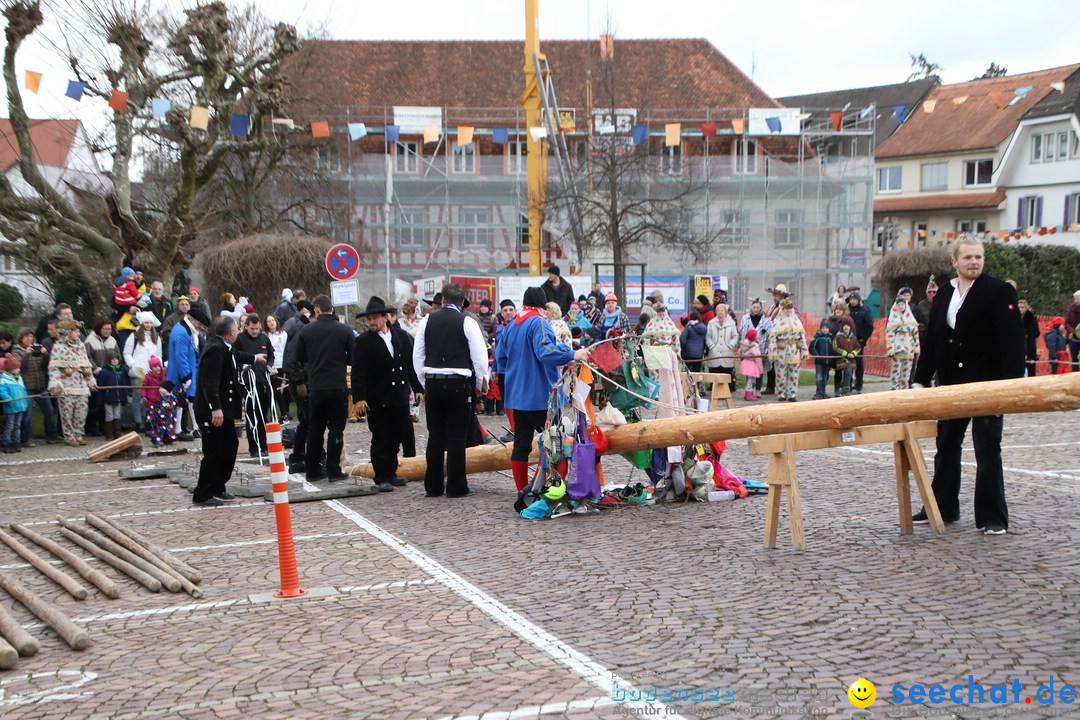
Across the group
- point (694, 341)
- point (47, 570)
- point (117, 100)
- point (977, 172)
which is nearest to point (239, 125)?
point (117, 100)

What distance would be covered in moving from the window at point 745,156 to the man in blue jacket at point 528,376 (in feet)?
118

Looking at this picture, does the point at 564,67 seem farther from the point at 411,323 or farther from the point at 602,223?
the point at 411,323

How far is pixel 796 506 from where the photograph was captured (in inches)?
322

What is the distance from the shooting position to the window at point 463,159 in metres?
46.9

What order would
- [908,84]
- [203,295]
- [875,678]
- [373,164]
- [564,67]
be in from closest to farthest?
[875,678] < [203,295] < [373,164] < [564,67] < [908,84]

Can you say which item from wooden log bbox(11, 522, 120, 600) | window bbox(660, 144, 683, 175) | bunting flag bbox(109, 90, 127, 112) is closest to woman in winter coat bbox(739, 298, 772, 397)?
bunting flag bbox(109, 90, 127, 112)

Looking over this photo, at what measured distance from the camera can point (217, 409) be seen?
1148 centimetres

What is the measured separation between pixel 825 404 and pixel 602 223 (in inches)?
1172

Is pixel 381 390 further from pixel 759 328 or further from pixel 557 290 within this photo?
pixel 759 328

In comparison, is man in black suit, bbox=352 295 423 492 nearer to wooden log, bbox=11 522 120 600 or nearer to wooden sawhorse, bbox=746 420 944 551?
wooden log, bbox=11 522 120 600

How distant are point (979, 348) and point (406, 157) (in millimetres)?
39587

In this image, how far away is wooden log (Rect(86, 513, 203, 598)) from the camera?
7.80 metres

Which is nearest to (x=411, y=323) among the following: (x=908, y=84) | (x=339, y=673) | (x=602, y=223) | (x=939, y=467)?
(x=939, y=467)

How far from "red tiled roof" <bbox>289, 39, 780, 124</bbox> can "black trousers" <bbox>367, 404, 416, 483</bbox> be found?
40.2 meters
